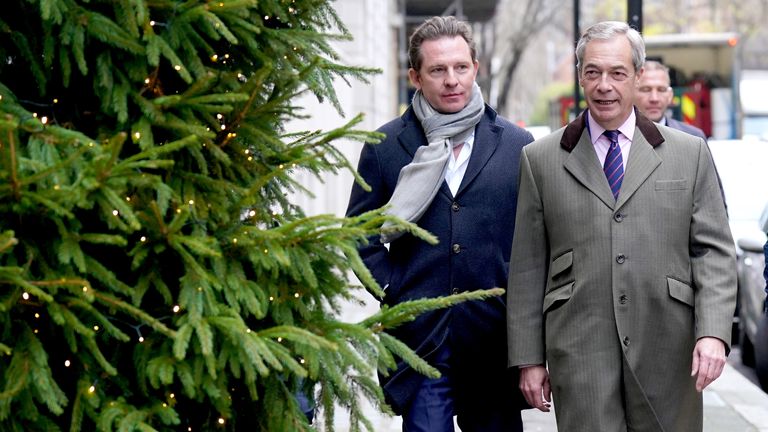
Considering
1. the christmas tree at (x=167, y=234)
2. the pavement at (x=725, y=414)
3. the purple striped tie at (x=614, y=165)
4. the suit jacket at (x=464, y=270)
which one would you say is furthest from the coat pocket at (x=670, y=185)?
the pavement at (x=725, y=414)

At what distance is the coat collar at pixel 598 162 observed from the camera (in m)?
4.31

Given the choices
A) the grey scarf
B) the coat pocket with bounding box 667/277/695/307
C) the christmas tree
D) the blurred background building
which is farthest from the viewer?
the blurred background building

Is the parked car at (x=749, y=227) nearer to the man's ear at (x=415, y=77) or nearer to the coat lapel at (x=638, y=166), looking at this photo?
the man's ear at (x=415, y=77)

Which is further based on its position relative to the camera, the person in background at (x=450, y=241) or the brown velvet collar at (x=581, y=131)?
the person in background at (x=450, y=241)

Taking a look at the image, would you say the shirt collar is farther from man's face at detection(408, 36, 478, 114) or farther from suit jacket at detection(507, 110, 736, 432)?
man's face at detection(408, 36, 478, 114)

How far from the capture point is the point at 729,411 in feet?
26.8

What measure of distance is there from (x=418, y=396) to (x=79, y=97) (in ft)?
6.27

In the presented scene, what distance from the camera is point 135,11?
3062 mm

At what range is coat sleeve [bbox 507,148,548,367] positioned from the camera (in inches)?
175

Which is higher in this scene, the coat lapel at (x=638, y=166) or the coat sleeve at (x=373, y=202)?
the coat lapel at (x=638, y=166)

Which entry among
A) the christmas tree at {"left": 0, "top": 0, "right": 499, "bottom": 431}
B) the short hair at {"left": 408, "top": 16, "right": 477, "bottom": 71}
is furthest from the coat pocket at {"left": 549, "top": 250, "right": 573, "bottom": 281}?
the christmas tree at {"left": 0, "top": 0, "right": 499, "bottom": 431}

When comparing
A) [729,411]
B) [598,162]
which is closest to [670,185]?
[598,162]

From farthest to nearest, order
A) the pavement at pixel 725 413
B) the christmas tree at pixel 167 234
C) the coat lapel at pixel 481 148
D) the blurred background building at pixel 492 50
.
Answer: the blurred background building at pixel 492 50 < the pavement at pixel 725 413 < the coat lapel at pixel 481 148 < the christmas tree at pixel 167 234

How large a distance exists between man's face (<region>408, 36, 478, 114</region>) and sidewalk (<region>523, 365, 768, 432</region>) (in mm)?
3325
